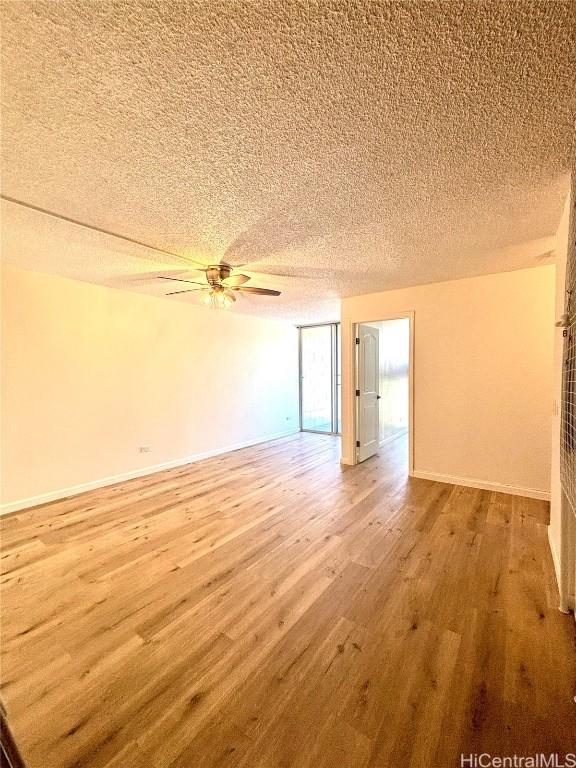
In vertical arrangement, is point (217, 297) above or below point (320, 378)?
above

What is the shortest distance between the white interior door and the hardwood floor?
68.0 inches

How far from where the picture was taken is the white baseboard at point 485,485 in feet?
10.3

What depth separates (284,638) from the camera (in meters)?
1.54

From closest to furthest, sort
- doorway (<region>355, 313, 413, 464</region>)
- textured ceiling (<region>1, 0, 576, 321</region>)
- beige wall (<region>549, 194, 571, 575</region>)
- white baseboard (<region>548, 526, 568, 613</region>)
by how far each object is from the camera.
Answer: textured ceiling (<region>1, 0, 576, 321</region>) → white baseboard (<region>548, 526, 568, 613</region>) → beige wall (<region>549, 194, 571, 575</region>) → doorway (<region>355, 313, 413, 464</region>)

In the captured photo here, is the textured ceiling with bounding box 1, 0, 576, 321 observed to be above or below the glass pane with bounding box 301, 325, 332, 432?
above

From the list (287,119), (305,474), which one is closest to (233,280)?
(287,119)

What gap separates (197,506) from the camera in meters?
3.12

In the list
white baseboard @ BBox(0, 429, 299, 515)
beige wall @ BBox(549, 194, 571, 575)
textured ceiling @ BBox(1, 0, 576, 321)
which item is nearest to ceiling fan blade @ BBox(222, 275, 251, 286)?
textured ceiling @ BBox(1, 0, 576, 321)

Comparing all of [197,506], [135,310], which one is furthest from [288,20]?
[135,310]

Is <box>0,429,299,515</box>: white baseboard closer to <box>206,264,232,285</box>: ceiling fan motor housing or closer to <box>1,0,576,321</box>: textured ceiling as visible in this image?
<box>1,0,576,321</box>: textured ceiling

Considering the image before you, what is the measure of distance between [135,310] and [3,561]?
2.96 meters

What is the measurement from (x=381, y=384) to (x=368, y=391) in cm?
94

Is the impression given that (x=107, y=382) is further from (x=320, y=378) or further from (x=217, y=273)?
(x=320, y=378)

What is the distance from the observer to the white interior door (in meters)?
4.52
